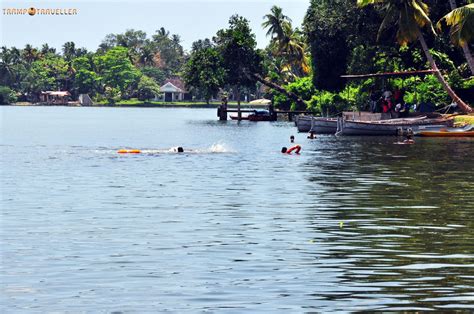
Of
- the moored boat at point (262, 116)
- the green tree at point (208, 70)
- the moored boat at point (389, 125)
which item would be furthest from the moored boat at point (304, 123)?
the green tree at point (208, 70)

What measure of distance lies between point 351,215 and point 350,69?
7932 cm

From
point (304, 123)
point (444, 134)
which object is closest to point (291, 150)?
point (444, 134)

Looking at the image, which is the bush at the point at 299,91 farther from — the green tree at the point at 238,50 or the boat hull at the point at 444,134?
the boat hull at the point at 444,134

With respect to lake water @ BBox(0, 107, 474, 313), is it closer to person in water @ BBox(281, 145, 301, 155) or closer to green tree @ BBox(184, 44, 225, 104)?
person in water @ BBox(281, 145, 301, 155)

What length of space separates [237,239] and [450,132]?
58.1m

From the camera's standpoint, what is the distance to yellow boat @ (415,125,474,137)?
78375 millimetres

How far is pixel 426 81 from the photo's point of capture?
96.6m

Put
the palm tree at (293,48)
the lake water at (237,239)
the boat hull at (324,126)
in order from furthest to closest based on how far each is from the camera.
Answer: the palm tree at (293,48), the boat hull at (324,126), the lake water at (237,239)

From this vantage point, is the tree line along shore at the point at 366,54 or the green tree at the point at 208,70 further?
the green tree at the point at 208,70

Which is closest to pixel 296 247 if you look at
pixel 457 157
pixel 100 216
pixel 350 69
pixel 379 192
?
pixel 100 216

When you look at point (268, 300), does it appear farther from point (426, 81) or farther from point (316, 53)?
point (316, 53)

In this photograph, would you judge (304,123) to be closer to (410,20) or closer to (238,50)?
(410,20)

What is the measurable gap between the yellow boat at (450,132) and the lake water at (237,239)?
98.3 feet

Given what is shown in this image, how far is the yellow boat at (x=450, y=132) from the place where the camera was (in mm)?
78375
